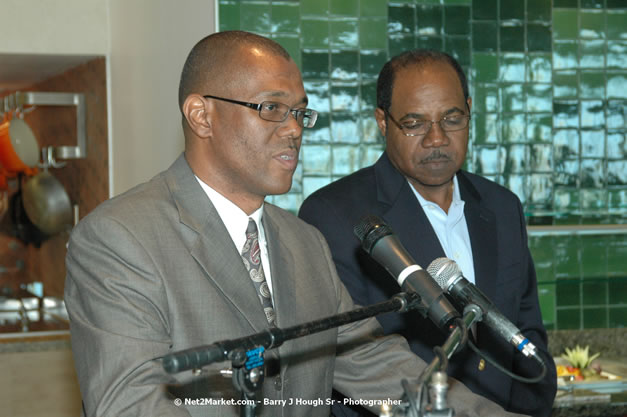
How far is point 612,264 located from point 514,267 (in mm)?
1380

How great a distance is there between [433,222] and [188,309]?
37.6 inches

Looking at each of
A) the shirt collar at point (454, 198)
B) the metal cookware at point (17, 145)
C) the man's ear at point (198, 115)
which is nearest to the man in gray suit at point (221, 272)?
the man's ear at point (198, 115)

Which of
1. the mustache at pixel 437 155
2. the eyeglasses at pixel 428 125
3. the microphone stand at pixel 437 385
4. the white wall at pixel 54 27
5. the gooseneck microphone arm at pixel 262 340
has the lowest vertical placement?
the microphone stand at pixel 437 385

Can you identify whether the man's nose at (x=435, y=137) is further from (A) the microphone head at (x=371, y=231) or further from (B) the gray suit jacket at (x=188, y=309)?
(A) the microphone head at (x=371, y=231)

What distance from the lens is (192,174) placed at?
1871 mm

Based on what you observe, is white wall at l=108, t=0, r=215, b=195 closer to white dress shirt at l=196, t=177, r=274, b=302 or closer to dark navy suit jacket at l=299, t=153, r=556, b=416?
dark navy suit jacket at l=299, t=153, r=556, b=416

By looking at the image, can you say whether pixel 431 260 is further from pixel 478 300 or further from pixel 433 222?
pixel 478 300

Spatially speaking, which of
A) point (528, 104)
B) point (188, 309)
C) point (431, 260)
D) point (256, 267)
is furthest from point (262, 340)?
point (528, 104)

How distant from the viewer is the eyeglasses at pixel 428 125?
2.30m

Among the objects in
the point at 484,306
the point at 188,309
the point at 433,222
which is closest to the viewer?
the point at 484,306

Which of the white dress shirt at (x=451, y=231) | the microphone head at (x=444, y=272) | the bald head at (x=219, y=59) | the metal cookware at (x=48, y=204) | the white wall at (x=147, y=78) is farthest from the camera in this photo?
the metal cookware at (x=48, y=204)

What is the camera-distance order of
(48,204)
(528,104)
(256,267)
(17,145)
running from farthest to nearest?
(48,204)
(17,145)
(528,104)
(256,267)

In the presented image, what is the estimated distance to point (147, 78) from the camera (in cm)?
366

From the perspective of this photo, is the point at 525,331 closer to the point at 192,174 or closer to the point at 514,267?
the point at 514,267
